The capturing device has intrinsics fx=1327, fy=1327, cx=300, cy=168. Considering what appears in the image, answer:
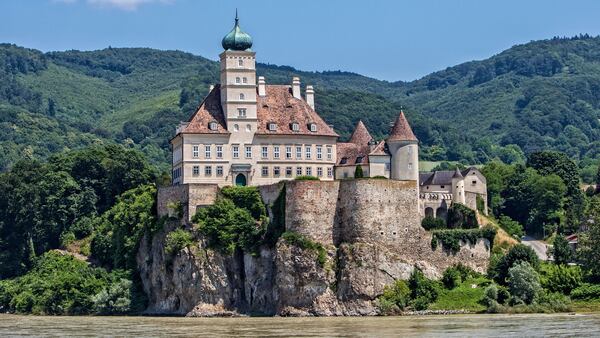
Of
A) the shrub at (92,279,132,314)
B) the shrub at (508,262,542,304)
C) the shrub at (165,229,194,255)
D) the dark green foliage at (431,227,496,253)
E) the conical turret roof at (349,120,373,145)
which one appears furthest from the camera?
the conical turret roof at (349,120,373,145)

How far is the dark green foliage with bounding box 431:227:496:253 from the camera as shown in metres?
91.6

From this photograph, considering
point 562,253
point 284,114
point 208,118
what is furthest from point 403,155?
point 208,118

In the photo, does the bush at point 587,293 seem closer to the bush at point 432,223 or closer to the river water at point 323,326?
the river water at point 323,326

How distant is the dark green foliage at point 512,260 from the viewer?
9012 centimetres

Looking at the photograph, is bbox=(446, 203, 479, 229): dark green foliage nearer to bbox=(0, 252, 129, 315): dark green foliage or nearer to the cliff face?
the cliff face

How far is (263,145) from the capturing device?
95625mm

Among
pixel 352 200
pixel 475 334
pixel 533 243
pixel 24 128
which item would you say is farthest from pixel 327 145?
pixel 24 128

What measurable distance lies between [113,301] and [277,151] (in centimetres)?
1584

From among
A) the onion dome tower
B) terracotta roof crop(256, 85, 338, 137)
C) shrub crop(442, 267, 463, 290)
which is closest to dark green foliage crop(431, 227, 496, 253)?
shrub crop(442, 267, 463, 290)

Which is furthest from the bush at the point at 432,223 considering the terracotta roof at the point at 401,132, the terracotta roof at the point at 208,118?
→ the terracotta roof at the point at 208,118

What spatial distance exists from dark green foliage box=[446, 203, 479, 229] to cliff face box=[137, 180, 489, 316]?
4433 millimetres

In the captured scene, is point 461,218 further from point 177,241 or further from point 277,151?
point 177,241

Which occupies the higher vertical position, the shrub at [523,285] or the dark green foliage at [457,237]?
the dark green foliage at [457,237]

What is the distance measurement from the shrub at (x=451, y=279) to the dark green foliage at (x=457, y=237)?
2209 millimetres
